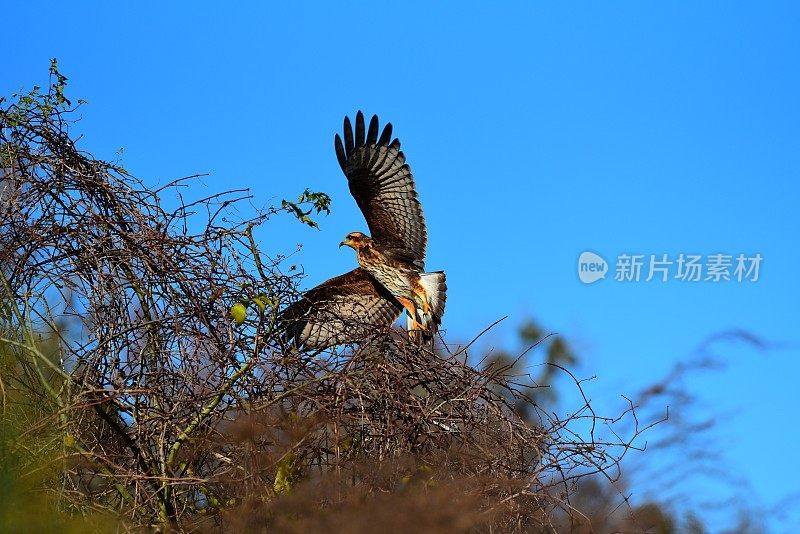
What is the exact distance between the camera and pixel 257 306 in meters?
3.79

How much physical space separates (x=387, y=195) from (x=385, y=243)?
30 cm

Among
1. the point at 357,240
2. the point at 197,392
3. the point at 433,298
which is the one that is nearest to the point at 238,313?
the point at 197,392

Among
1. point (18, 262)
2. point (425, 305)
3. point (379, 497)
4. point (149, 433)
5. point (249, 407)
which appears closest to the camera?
point (379, 497)

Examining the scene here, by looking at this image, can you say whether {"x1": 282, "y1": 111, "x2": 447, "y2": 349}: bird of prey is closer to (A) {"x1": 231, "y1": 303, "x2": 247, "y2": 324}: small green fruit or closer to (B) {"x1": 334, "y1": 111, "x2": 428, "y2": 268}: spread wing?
(B) {"x1": 334, "y1": 111, "x2": 428, "y2": 268}: spread wing

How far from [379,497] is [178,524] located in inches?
42.2

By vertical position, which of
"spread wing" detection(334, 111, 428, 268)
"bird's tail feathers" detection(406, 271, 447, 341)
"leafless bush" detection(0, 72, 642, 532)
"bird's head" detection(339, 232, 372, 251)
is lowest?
"leafless bush" detection(0, 72, 642, 532)

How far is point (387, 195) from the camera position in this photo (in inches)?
251

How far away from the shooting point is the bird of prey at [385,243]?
603 centimetres

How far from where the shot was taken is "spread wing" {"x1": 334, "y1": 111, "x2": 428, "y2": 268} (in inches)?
243

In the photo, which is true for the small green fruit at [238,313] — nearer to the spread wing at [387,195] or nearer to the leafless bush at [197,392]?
the leafless bush at [197,392]

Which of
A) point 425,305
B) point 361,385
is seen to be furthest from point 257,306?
point 425,305

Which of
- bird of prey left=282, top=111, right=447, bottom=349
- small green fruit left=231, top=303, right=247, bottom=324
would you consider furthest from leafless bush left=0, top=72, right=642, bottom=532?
bird of prey left=282, top=111, right=447, bottom=349

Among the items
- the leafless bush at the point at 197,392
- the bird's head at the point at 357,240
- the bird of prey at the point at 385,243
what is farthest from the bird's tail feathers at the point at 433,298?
the leafless bush at the point at 197,392

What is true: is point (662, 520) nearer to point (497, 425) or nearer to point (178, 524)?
point (497, 425)
